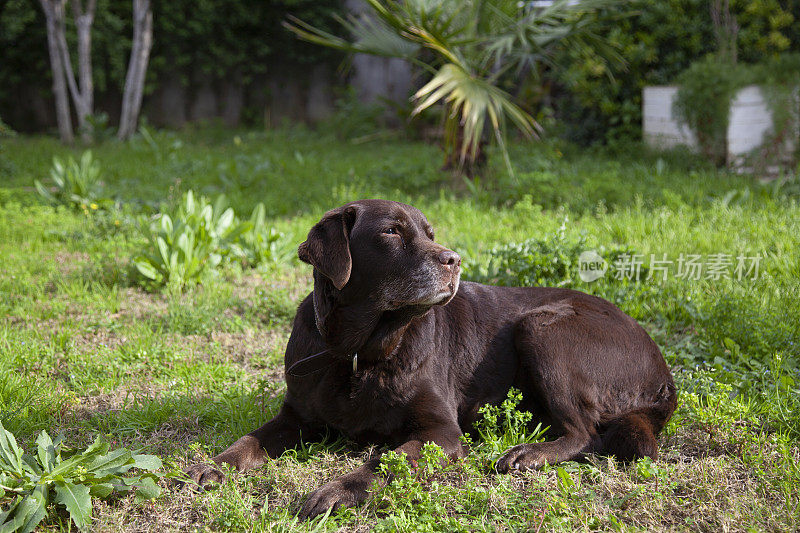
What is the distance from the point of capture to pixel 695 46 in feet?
28.4

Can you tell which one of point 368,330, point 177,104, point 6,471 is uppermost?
point 177,104

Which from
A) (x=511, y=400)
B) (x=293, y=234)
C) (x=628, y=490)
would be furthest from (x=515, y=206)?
(x=628, y=490)

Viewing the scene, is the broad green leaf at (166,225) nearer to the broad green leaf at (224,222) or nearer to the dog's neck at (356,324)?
the broad green leaf at (224,222)

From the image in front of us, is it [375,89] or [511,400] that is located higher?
[375,89]

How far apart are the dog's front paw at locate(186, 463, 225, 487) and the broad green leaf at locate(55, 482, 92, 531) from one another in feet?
1.25

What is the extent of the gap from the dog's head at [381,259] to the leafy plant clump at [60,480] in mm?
969

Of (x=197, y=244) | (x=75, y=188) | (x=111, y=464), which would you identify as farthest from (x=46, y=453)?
(x=75, y=188)

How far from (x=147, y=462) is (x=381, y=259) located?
3.80ft

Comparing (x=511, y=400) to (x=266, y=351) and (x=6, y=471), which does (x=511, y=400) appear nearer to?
(x=266, y=351)

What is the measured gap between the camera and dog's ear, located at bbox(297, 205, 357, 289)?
2562 mm

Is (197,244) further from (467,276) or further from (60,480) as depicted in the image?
(60,480)

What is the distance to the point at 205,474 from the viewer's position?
2.58m

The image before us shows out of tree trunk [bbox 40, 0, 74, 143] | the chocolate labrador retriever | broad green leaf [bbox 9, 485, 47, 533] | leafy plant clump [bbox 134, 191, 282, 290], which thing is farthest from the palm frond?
tree trunk [bbox 40, 0, 74, 143]

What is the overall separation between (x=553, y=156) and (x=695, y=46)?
230 centimetres
